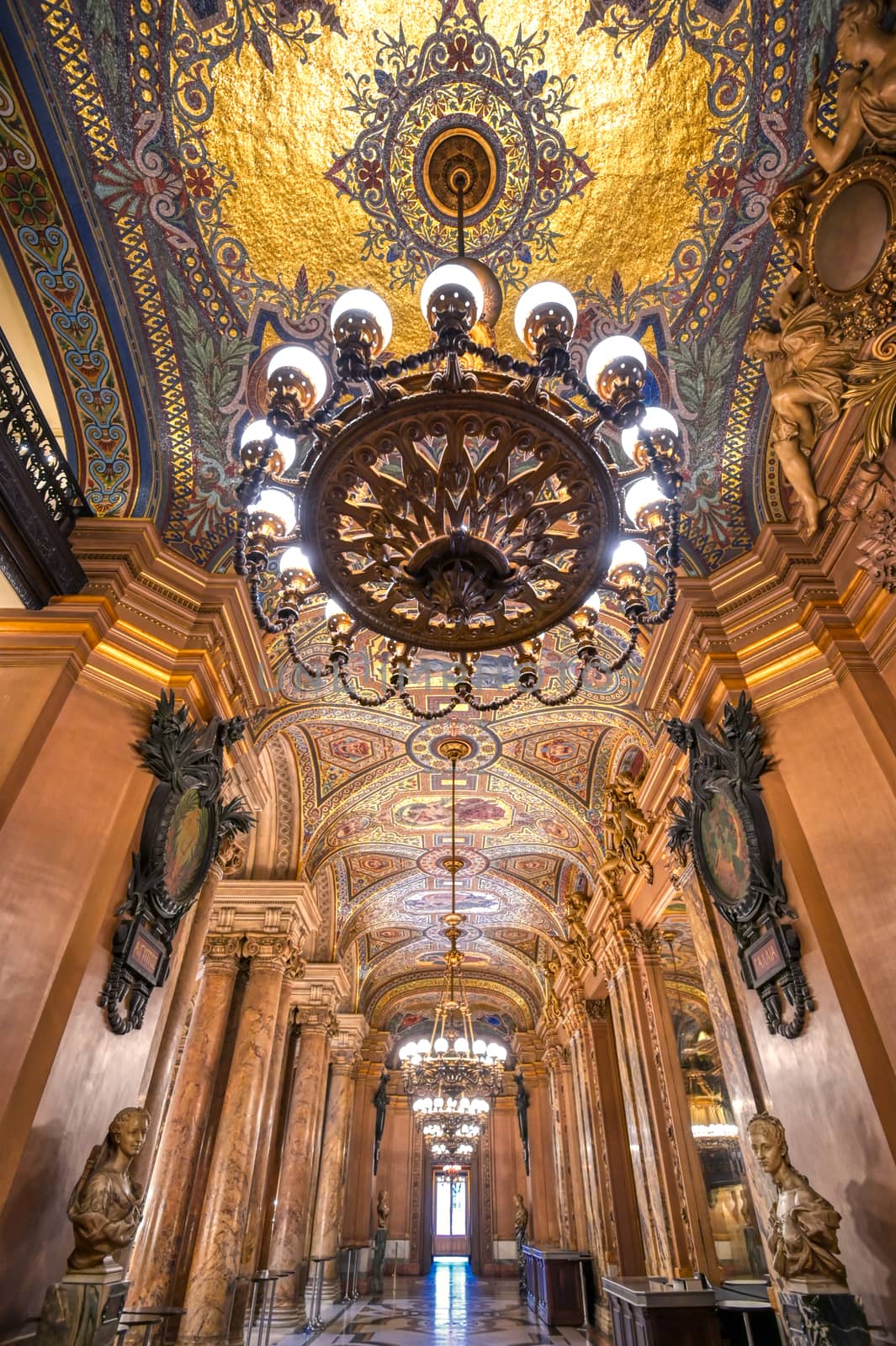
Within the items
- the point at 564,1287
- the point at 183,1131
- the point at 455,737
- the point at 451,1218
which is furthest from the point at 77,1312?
the point at 451,1218

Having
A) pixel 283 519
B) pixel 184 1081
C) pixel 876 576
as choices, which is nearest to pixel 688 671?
pixel 876 576

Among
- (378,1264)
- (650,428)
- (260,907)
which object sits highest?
(260,907)

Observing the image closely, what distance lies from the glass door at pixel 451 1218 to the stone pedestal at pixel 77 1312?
24706 millimetres

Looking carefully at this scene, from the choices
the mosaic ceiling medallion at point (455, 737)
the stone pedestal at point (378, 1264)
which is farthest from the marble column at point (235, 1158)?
the stone pedestal at point (378, 1264)

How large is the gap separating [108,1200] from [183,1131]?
4.15m

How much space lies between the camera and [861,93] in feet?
11.4

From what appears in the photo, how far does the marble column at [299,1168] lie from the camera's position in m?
9.21

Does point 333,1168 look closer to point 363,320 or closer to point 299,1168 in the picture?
point 299,1168

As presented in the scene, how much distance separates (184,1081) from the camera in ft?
24.0

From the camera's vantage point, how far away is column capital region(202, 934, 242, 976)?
831 centimetres

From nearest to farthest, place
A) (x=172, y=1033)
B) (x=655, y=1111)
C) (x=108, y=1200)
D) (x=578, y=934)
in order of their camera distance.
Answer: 1. (x=108, y=1200)
2. (x=172, y=1033)
3. (x=655, y=1111)
4. (x=578, y=934)

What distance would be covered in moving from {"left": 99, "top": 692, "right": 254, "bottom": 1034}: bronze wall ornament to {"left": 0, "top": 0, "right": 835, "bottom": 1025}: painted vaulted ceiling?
1.43 metres

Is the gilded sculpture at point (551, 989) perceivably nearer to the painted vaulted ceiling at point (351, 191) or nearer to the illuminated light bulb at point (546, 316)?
the painted vaulted ceiling at point (351, 191)

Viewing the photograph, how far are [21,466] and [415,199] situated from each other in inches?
109
